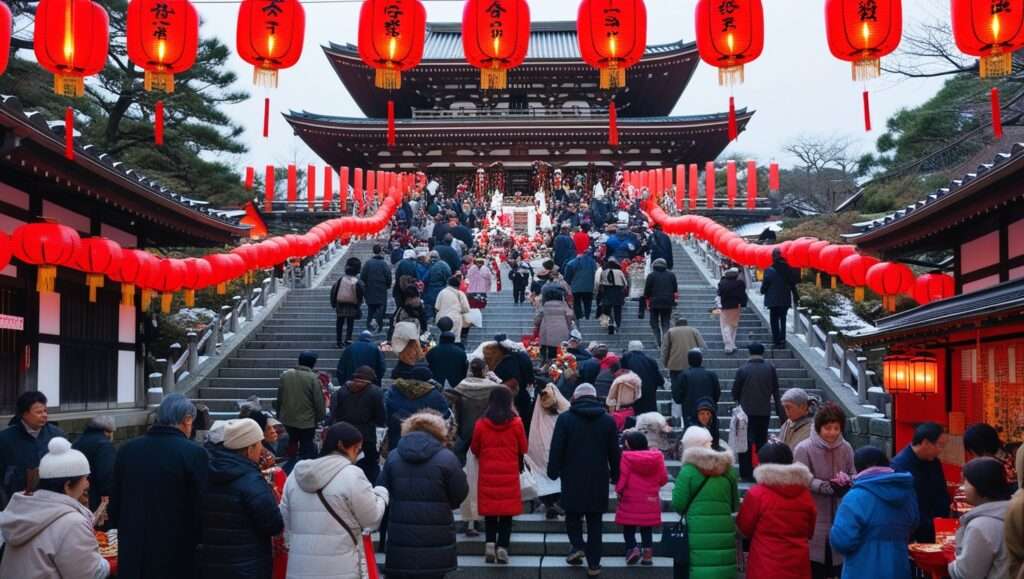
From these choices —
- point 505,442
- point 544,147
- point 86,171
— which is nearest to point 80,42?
point 86,171

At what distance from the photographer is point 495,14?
12.6m

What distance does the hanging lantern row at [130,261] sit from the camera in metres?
10.9

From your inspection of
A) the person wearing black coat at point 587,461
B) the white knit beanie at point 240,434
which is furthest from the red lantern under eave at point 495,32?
the white knit beanie at point 240,434

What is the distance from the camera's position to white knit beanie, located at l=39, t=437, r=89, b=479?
5.31m

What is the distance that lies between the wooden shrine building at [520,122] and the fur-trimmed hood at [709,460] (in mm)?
30075

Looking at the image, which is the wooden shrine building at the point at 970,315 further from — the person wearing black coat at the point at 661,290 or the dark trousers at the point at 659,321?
the dark trousers at the point at 659,321

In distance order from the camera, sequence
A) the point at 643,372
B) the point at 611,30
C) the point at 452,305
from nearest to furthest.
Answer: the point at 643,372 < the point at 611,30 < the point at 452,305

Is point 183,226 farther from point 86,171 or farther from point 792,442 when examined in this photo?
point 792,442

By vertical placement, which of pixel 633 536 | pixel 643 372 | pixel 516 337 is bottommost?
pixel 633 536

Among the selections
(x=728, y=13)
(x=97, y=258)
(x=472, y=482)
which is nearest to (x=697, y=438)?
(x=472, y=482)

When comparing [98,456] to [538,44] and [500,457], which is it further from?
[538,44]

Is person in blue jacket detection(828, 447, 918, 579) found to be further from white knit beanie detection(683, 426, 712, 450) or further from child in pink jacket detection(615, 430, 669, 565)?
child in pink jacket detection(615, 430, 669, 565)

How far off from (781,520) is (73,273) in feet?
34.4

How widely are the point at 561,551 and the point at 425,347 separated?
610 centimetres
